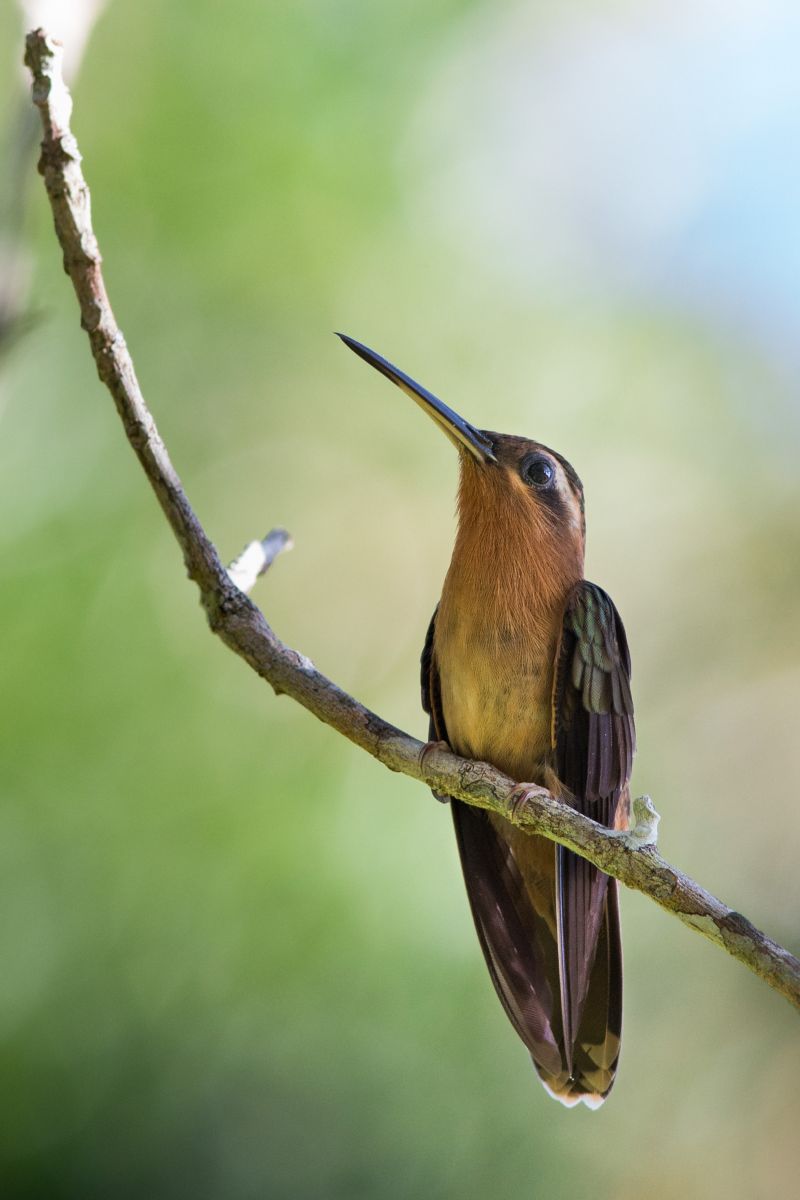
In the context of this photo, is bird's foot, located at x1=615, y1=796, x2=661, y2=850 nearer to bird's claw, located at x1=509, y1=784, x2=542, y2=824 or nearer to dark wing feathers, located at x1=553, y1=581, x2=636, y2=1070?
bird's claw, located at x1=509, y1=784, x2=542, y2=824

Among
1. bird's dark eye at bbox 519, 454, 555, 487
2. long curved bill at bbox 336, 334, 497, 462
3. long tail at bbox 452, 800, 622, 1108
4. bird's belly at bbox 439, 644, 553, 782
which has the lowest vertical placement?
long tail at bbox 452, 800, 622, 1108

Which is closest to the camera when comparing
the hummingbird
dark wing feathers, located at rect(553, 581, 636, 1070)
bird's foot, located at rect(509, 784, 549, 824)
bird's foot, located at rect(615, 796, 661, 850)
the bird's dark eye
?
bird's foot, located at rect(615, 796, 661, 850)

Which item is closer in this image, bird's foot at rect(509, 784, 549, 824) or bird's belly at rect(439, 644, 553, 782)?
bird's foot at rect(509, 784, 549, 824)

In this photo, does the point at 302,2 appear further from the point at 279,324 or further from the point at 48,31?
the point at 48,31

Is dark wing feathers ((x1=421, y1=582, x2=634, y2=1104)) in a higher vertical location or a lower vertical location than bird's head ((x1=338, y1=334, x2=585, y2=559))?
lower

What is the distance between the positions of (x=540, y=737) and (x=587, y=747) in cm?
19

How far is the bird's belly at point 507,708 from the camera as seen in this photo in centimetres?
472

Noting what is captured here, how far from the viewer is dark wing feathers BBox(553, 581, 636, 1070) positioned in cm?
458

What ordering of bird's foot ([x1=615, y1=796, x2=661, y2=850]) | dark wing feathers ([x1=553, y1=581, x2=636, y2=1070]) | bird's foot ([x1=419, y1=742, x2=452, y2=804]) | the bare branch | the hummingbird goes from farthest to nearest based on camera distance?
1. the hummingbird
2. dark wing feathers ([x1=553, y1=581, x2=636, y2=1070])
3. bird's foot ([x1=419, y1=742, x2=452, y2=804])
4. bird's foot ([x1=615, y1=796, x2=661, y2=850])
5. the bare branch

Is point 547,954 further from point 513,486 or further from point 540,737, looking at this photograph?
point 513,486

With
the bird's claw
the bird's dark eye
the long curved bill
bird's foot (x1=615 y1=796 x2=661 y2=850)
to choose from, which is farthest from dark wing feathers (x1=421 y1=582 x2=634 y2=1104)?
bird's foot (x1=615 y1=796 x2=661 y2=850)

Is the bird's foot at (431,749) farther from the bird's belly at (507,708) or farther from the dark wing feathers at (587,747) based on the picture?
the dark wing feathers at (587,747)

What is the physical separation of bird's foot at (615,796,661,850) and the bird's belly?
1352 millimetres

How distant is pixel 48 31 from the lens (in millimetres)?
3430
